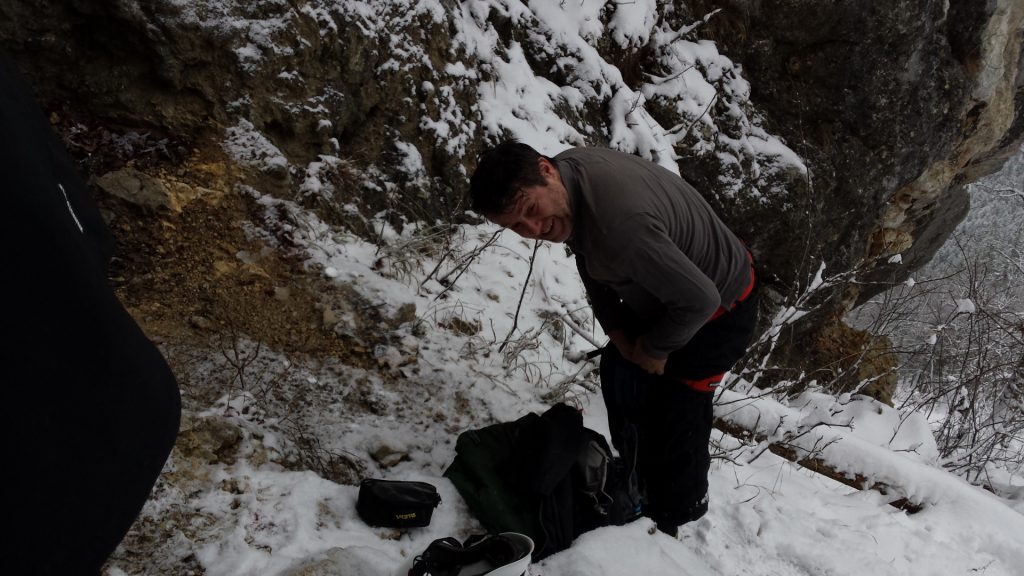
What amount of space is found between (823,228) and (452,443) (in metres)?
5.23

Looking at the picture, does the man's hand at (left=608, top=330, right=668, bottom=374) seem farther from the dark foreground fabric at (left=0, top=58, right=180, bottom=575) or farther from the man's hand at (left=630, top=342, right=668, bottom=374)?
the dark foreground fabric at (left=0, top=58, right=180, bottom=575)

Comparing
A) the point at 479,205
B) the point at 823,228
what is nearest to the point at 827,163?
the point at 823,228

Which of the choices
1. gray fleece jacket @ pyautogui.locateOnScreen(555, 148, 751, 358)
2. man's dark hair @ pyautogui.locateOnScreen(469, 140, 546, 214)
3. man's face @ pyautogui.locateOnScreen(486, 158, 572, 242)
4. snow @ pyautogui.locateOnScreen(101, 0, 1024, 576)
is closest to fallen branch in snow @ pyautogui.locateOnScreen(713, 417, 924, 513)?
snow @ pyautogui.locateOnScreen(101, 0, 1024, 576)

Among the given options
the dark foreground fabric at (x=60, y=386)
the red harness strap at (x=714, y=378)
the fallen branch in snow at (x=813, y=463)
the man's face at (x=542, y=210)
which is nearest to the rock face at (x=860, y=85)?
the fallen branch in snow at (x=813, y=463)

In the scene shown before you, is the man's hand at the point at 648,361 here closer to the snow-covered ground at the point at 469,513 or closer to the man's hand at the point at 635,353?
the man's hand at the point at 635,353

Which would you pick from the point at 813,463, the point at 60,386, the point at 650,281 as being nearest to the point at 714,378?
the point at 650,281

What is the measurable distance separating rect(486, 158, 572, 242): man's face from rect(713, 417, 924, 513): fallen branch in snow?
2.36m

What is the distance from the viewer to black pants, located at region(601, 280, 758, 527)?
2.16m

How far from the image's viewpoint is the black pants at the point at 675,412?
2.16 meters

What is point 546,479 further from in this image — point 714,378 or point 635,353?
point 714,378

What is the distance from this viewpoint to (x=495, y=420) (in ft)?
9.11

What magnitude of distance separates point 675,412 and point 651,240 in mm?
922

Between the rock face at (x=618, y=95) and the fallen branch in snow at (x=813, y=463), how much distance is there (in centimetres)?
141

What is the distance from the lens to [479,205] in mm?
1718
